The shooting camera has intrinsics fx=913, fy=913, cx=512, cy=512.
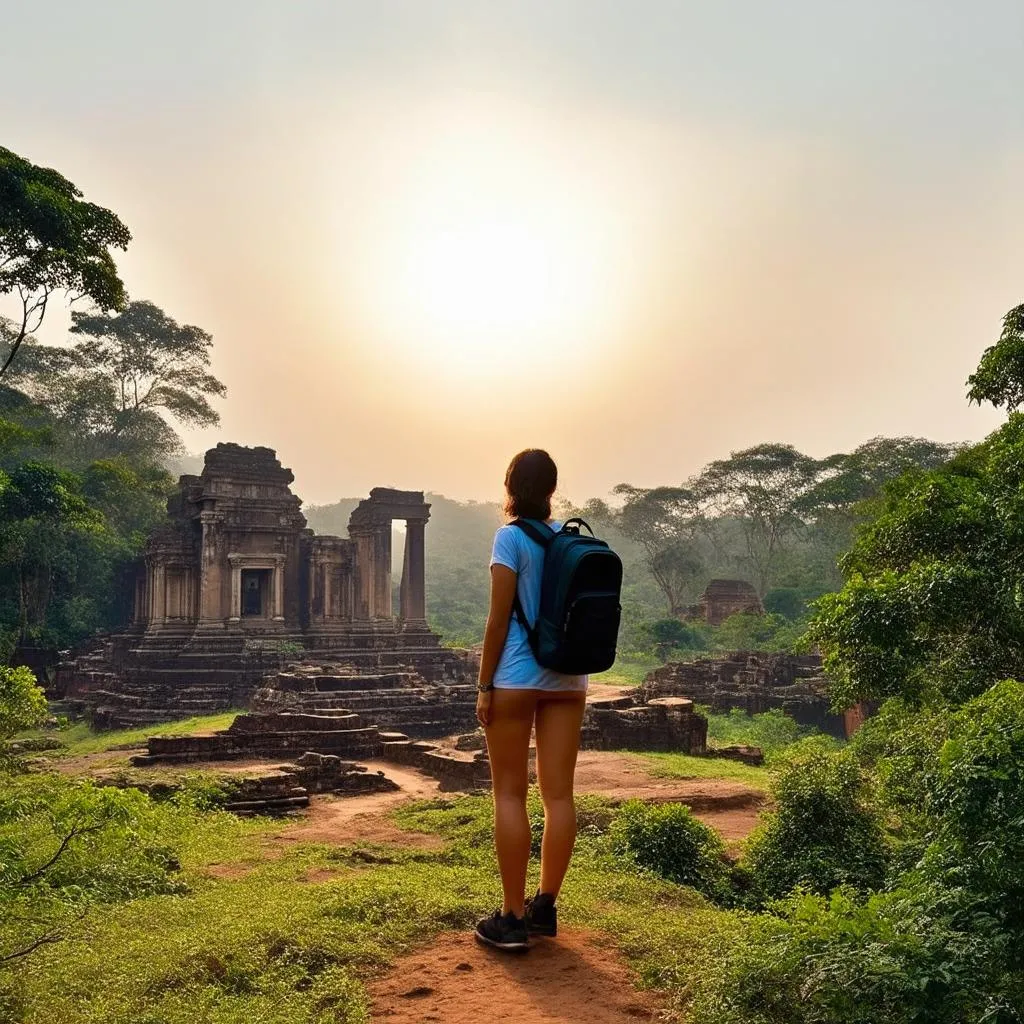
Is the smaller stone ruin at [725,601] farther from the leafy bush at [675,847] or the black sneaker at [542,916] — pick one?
the black sneaker at [542,916]

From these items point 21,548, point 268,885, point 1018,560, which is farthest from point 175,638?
point 1018,560

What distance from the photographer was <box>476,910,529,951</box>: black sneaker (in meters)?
4.26

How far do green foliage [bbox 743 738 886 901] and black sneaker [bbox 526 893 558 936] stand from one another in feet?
10.2

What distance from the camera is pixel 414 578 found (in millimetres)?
34406

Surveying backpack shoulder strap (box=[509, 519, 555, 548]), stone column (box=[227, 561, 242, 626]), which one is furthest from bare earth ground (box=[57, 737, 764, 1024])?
stone column (box=[227, 561, 242, 626])

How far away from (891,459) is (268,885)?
4459cm

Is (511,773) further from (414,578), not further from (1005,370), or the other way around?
(414,578)

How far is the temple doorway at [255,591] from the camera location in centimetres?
3197

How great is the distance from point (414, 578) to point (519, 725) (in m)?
30.5

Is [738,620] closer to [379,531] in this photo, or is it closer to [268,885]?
[379,531]

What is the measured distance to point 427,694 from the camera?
74.4ft

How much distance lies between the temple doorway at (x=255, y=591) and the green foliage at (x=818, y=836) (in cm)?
2575

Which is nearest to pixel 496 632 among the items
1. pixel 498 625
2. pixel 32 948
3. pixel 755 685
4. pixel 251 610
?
pixel 498 625

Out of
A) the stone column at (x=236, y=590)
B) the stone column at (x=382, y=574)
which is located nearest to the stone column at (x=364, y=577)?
the stone column at (x=382, y=574)
